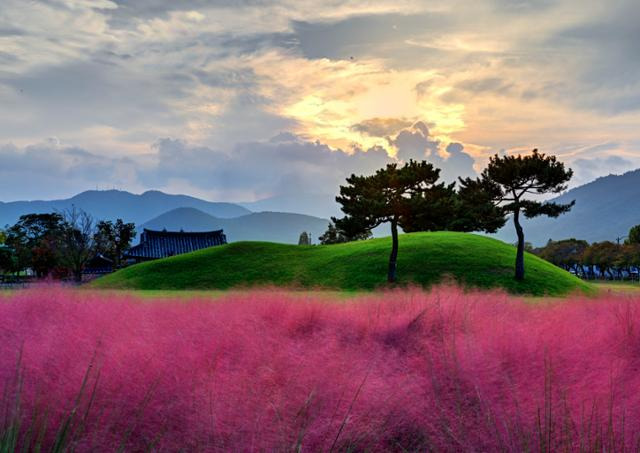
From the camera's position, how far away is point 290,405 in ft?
16.5

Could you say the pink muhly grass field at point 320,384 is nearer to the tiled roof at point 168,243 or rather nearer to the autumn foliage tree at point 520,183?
the autumn foliage tree at point 520,183

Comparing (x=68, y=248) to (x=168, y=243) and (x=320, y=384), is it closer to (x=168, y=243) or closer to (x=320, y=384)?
(x=168, y=243)

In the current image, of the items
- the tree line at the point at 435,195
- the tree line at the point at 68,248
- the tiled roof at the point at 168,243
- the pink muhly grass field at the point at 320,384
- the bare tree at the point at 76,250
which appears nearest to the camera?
the pink muhly grass field at the point at 320,384

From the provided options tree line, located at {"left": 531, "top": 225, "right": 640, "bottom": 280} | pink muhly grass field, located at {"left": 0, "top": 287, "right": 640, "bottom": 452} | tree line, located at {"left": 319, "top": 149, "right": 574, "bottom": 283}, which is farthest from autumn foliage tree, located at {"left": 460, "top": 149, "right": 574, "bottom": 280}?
tree line, located at {"left": 531, "top": 225, "right": 640, "bottom": 280}

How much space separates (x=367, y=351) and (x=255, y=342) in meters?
1.51

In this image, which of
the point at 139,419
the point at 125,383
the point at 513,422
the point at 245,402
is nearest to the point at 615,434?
the point at 513,422

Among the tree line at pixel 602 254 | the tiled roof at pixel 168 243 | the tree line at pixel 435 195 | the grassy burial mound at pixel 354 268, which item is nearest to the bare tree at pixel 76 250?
the grassy burial mound at pixel 354 268

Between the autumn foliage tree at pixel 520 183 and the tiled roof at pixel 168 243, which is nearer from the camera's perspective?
the autumn foliage tree at pixel 520 183

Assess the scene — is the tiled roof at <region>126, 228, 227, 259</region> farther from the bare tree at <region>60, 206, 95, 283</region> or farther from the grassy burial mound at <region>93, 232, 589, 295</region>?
the grassy burial mound at <region>93, 232, 589, 295</region>

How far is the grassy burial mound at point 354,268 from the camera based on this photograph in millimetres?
33719

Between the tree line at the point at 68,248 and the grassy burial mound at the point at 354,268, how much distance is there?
31.1 ft

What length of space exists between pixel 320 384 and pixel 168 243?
2338 inches

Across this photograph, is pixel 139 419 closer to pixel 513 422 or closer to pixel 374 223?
pixel 513 422

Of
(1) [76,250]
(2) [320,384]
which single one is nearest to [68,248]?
(1) [76,250]
